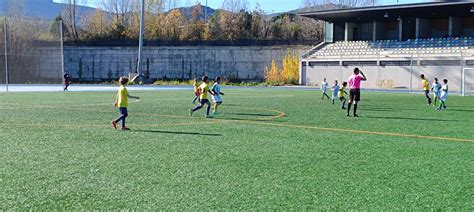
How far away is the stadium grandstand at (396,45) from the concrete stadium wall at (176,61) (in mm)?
5112

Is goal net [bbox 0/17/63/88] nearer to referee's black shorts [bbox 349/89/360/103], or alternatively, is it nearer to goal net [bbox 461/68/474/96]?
referee's black shorts [bbox 349/89/360/103]

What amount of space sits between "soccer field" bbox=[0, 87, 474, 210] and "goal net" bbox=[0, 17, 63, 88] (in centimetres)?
2788

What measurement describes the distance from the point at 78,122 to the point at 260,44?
Answer: 1801 inches

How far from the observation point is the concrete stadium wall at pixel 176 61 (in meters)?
57.6

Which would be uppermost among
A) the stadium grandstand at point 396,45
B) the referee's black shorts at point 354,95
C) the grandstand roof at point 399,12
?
the grandstand roof at point 399,12

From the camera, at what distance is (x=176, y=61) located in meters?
60.1

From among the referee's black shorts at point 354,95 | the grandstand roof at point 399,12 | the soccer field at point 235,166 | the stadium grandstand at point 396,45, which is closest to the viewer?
the soccer field at point 235,166

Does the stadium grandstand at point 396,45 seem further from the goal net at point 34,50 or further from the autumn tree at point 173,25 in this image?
the goal net at point 34,50

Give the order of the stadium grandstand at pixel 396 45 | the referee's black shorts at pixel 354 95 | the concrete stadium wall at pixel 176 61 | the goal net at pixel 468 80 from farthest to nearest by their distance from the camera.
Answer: the concrete stadium wall at pixel 176 61, the stadium grandstand at pixel 396 45, the goal net at pixel 468 80, the referee's black shorts at pixel 354 95

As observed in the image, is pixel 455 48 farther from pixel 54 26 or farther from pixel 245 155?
pixel 245 155

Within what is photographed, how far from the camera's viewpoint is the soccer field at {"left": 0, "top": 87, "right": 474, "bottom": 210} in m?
5.57

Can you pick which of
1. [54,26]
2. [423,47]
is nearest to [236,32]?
[423,47]

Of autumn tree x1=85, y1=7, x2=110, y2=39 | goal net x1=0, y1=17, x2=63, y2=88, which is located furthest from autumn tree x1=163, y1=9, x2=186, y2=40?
goal net x1=0, y1=17, x2=63, y2=88

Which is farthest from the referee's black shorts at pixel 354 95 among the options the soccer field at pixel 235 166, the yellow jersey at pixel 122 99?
the yellow jersey at pixel 122 99
